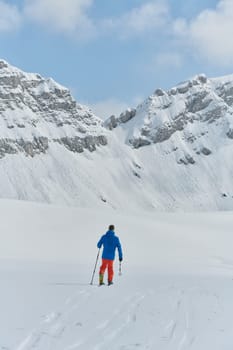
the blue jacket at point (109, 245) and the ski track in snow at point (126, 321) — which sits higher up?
the blue jacket at point (109, 245)

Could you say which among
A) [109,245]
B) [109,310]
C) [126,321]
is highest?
[109,245]

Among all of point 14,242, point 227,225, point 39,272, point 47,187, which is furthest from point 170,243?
point 47,187

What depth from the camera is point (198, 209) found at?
189500 millimetres

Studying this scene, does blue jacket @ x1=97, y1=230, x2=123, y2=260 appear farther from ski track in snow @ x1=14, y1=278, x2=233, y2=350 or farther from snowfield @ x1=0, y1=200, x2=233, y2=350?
ski track in snow @ x1=14, y1=278, x2=233, y2=350

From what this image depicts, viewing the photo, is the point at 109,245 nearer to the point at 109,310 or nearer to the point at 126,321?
the point at 109,310

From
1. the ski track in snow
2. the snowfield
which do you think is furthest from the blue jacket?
the ski track in snow

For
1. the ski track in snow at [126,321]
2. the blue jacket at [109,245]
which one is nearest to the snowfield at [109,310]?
the ski track in snow at [126,321]

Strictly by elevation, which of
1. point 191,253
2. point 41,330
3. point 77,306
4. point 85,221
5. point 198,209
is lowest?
point 41,330

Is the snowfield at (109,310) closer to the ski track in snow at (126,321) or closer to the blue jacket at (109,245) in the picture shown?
the ski track in snow at (126,321)

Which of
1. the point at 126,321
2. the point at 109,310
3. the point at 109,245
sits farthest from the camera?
the point at 109,245

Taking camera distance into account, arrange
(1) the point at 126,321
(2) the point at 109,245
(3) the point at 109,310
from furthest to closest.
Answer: (2) the point at 109,245, (3) the point at 109,310, (1) the point at 126,321

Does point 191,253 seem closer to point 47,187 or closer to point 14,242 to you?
point 14,242

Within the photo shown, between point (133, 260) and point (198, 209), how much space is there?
550ft

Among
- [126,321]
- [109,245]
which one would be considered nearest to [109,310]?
[126,321]
